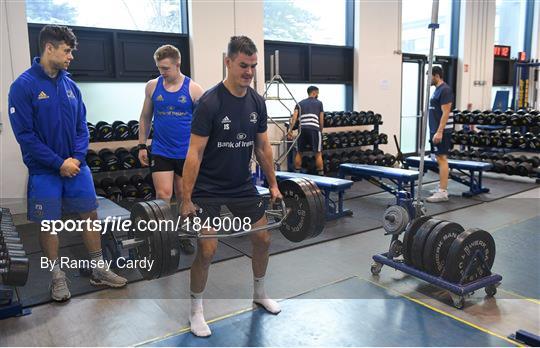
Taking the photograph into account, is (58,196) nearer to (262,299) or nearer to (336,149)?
(262,299)

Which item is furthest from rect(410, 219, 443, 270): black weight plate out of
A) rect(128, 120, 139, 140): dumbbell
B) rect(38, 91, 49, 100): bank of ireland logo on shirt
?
rect(128, 120, 139, 140): dumbbell

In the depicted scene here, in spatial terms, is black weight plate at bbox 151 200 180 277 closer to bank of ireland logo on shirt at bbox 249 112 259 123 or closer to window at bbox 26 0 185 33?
bank of ireland logo on shirt at bbox 249 112 259 123

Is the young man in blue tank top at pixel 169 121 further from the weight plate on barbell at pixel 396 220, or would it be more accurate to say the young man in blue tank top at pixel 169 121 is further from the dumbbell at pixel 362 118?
the dumbbell at pixel 362 118

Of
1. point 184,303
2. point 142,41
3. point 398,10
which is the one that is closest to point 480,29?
point 398,10

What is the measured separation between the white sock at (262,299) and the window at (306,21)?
159 inches

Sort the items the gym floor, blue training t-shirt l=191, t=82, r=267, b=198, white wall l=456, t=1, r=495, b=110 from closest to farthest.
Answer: blue training t-shirt l=191, t=82, r=267, b=198 → the gym floor → white wall l=456, t=1, r=495, b=110

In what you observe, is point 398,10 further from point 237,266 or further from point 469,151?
point 237,266

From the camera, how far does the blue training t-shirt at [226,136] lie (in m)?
1.69

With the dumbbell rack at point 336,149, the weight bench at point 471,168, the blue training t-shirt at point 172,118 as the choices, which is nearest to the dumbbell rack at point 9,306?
the blue training t-shirt at point 172,118

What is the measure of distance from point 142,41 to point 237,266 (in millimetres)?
2851

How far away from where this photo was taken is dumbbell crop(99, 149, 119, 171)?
12.9 feet

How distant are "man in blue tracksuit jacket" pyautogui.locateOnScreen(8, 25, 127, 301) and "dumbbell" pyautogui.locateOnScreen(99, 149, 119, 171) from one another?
177 cm

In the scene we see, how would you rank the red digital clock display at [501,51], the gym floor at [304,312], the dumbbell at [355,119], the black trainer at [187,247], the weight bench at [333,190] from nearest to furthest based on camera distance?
the gym floor at [304,312] < the black trainer at [187,247] < the weight bench at [333,190] < the dumbbell at [355,119] < the red digital clock display at [501,51]

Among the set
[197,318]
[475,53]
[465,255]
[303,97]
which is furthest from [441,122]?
[475,53]
